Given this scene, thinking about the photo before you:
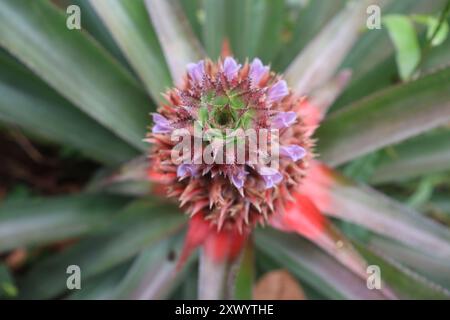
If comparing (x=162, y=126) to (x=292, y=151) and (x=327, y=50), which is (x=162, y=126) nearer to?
(x=292, y=151)

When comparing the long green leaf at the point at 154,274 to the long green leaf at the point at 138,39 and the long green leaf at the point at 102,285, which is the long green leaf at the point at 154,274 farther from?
the long green leaf at the point at 138,39

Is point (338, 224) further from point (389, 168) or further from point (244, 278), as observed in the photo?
point (244, 278)

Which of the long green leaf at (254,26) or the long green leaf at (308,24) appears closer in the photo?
the long green leaf at (254,26)

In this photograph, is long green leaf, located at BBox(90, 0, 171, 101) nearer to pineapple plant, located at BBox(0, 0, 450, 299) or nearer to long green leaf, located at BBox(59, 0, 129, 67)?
pineapple plant, located at BBox(0, 0, 450, 299)

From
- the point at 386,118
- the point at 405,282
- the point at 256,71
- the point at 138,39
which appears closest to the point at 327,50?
the point at 386,118

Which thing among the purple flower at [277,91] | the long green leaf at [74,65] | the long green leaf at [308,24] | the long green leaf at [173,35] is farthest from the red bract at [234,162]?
the long green leaf at [308,24]
